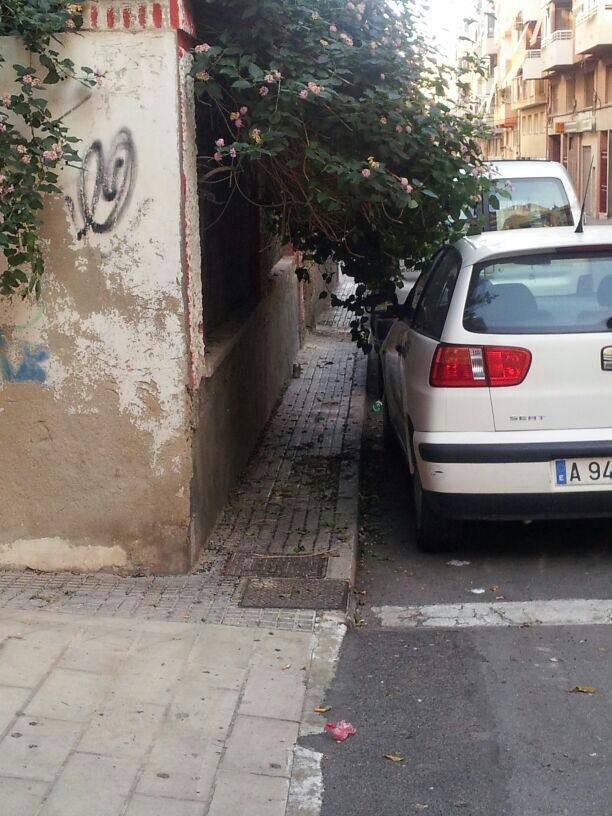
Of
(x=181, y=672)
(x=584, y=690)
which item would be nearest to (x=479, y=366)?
(x=584, y=690)

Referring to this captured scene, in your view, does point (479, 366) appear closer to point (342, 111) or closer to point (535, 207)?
point (342, 111)

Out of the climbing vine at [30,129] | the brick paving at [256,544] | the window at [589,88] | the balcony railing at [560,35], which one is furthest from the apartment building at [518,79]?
the climbing vine at [30,129]

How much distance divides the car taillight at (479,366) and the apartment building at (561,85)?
1044 inches

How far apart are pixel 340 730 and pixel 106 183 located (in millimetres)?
2884

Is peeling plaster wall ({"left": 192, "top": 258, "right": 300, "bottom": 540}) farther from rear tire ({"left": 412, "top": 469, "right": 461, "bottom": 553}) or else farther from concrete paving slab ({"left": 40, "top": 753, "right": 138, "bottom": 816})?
concrete paving slab ({"left": 40, "top": 753, "right": 138, "bottom": 816})

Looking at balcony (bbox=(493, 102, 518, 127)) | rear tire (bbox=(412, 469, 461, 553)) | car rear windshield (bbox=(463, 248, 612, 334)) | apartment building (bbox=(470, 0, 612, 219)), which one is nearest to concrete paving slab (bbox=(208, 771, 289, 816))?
rear tire (bbox=(412, 469, 461, 553))

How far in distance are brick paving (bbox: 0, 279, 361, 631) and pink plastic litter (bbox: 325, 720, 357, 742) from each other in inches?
37.4

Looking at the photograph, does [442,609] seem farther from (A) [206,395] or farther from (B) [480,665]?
(A) [206,395]

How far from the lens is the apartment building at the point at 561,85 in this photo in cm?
4228

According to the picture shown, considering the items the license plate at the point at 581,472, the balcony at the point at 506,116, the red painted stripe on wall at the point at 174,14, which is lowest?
the license plate at the point at 581,472

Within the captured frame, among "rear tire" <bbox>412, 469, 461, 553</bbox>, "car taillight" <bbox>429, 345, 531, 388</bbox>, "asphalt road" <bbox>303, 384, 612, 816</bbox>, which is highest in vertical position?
"car taillight" <bbox>429, 345, 531, 388</bbox>

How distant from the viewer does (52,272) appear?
556 cm

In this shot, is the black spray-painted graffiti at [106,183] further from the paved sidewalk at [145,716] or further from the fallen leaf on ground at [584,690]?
the fallen leaf on ground at [584,690]

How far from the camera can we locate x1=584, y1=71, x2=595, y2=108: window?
45556 mm
